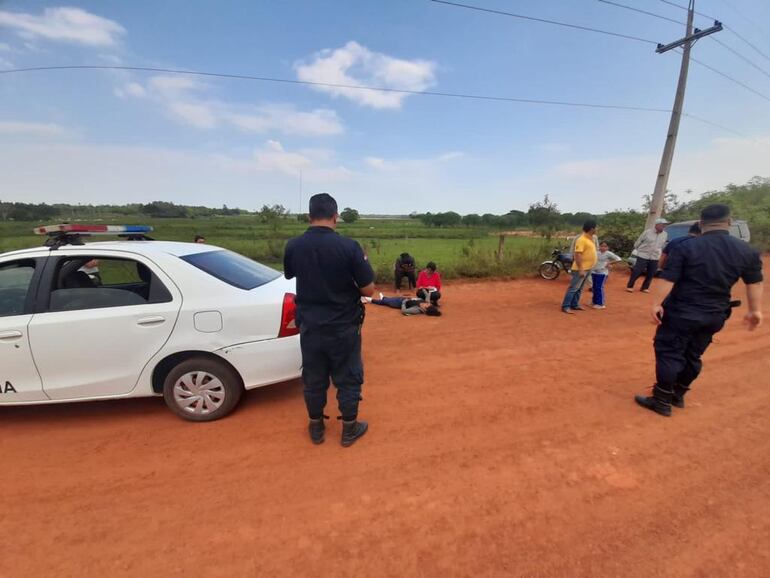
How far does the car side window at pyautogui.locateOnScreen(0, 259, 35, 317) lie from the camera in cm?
258

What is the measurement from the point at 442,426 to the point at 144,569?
196cm

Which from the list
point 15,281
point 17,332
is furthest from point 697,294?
point 15,281

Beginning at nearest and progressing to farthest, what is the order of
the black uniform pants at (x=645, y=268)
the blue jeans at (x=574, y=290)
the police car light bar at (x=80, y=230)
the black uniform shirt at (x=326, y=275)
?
the black uniform shirt at (x=326, y=275) → the police car light bar at (x=80, y=230) → the blue jeans at (x=574, y=290) → the black uniform pants at (x=645, y=268)

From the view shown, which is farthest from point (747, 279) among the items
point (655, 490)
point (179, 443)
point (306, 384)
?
point (179, 443)

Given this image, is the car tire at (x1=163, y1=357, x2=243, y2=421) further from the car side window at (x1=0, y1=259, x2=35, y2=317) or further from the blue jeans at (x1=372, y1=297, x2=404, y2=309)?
the blue jeans at (x1=372, y1=297, x2=404, y2=309)

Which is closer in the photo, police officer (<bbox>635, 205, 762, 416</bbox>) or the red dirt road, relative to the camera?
the red dirt road

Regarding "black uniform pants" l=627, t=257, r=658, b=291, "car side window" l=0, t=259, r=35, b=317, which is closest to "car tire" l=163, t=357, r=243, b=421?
"car side window" l=0, t=259, r=35, b=317

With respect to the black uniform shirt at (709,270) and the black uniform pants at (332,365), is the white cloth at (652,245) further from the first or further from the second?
the black uniform pants at (332,365)

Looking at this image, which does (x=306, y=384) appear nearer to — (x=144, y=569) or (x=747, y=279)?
(x=144, y=569)

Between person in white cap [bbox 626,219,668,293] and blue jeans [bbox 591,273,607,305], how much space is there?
1988 mm

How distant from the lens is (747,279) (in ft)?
8.67

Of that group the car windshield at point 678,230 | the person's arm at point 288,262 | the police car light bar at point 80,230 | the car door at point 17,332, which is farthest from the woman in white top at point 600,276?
the car door at point 17,332

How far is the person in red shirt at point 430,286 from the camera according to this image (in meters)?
6.17

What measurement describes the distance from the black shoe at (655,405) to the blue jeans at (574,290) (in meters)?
3.39
